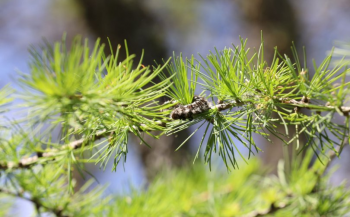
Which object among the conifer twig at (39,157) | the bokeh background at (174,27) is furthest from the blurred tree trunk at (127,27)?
the conifer twig at (39,157)

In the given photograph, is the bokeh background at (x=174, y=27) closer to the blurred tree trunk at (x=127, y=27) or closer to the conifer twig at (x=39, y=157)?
the blurred tree trunk at (x=127, y=27)

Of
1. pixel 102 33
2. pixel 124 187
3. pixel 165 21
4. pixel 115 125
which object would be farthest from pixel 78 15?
pixel 115 125

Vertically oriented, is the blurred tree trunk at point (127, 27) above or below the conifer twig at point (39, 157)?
above

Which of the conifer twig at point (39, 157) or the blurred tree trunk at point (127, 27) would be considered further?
the blurred tree trunk at point (127, 27)

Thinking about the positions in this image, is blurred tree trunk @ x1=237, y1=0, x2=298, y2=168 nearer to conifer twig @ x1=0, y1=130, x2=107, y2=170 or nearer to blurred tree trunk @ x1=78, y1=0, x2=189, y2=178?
blurred tree trunk @ x1=78, y1=0, x2=189, y2=178

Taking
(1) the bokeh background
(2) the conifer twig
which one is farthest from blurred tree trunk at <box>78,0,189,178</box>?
(2) the conifer twig

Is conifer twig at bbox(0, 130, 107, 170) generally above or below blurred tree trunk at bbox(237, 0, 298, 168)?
below

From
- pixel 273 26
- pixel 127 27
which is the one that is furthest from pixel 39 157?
pixel 273 26

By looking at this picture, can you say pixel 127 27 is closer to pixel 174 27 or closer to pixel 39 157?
pixel 174 27

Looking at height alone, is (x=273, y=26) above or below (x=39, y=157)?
above
